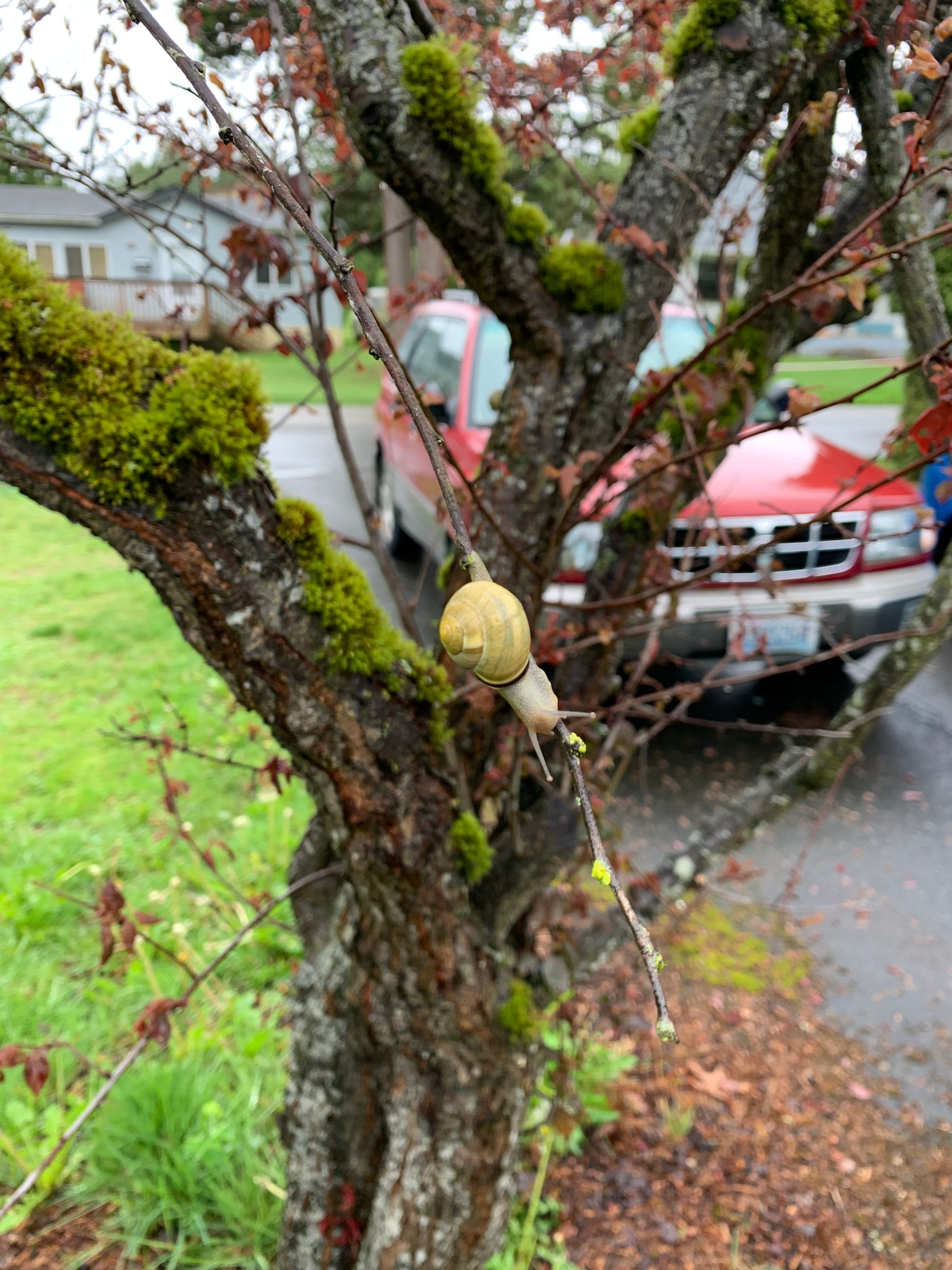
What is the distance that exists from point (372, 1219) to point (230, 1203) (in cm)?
59

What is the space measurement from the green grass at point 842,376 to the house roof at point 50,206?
13297mm

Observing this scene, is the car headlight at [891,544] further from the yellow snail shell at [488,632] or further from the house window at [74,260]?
the yellow snail shell at [488,632]

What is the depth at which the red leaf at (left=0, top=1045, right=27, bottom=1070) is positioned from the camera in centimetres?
172

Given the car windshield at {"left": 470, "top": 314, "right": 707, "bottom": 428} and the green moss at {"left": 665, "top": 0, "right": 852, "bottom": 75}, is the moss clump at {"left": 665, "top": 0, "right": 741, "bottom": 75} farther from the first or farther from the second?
the car windshield at {"left": 470, "top": 314, "right": 707, "bottom": 428}

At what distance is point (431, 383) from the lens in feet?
15.7

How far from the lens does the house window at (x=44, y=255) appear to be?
146cm

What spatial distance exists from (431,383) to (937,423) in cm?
378

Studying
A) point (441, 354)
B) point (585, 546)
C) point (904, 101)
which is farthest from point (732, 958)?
point (441, 354)

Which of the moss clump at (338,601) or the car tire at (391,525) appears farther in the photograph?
the car tire at (391,525)

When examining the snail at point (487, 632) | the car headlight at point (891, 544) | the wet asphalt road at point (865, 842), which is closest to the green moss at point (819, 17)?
the wet asphalt road at point (865, 842)

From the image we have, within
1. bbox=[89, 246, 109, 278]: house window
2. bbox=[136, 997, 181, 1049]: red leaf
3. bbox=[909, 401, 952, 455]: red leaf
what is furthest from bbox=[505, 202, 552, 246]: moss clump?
bbox=[136, 997, 181, 1049]: red leaf

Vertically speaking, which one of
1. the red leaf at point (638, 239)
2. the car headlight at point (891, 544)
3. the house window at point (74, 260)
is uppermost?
the house window at point (74, 260)

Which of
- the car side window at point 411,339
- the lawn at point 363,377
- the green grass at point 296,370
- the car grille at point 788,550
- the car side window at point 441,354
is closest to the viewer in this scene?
the green grass at point 296,370

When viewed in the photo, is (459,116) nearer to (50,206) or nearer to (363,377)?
(50,206)
